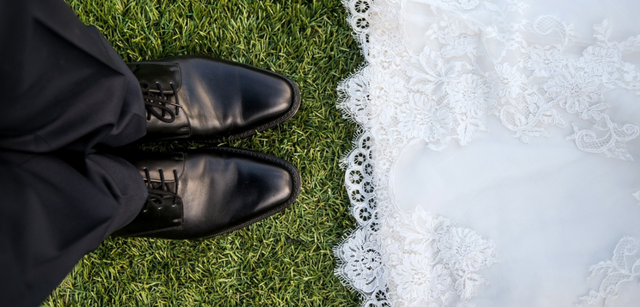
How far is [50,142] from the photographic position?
71 centimetres

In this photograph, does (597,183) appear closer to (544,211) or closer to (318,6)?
(544,211)

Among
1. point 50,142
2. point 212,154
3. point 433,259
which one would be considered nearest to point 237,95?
point 212,154

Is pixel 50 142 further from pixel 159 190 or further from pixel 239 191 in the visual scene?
pixel 239 191

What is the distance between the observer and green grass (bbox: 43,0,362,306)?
1.23 meters

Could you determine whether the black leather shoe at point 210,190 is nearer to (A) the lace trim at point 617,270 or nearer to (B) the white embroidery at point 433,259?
(B) the white embroidery at point 433,259

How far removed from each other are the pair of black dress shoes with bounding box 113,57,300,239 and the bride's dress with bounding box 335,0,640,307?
0.95ft

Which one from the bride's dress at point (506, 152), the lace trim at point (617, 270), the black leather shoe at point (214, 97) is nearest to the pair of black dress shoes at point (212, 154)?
the black leather shoe at point (214, 97)

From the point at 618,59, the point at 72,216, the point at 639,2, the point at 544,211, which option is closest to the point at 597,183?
the point at 544,211

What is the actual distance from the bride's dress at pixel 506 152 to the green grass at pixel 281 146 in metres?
0.15

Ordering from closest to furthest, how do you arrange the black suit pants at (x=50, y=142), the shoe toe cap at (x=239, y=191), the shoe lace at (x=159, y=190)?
the black suit pants at (x=50, y=142), the shoe lace at (x=159, y=190), the shoe toe cap at (x=239, y=191)

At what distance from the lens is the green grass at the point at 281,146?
1.23 m

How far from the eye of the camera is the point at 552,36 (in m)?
1.02

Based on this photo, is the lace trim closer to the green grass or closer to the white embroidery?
the white embroidery

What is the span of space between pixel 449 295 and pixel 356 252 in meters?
0.26
